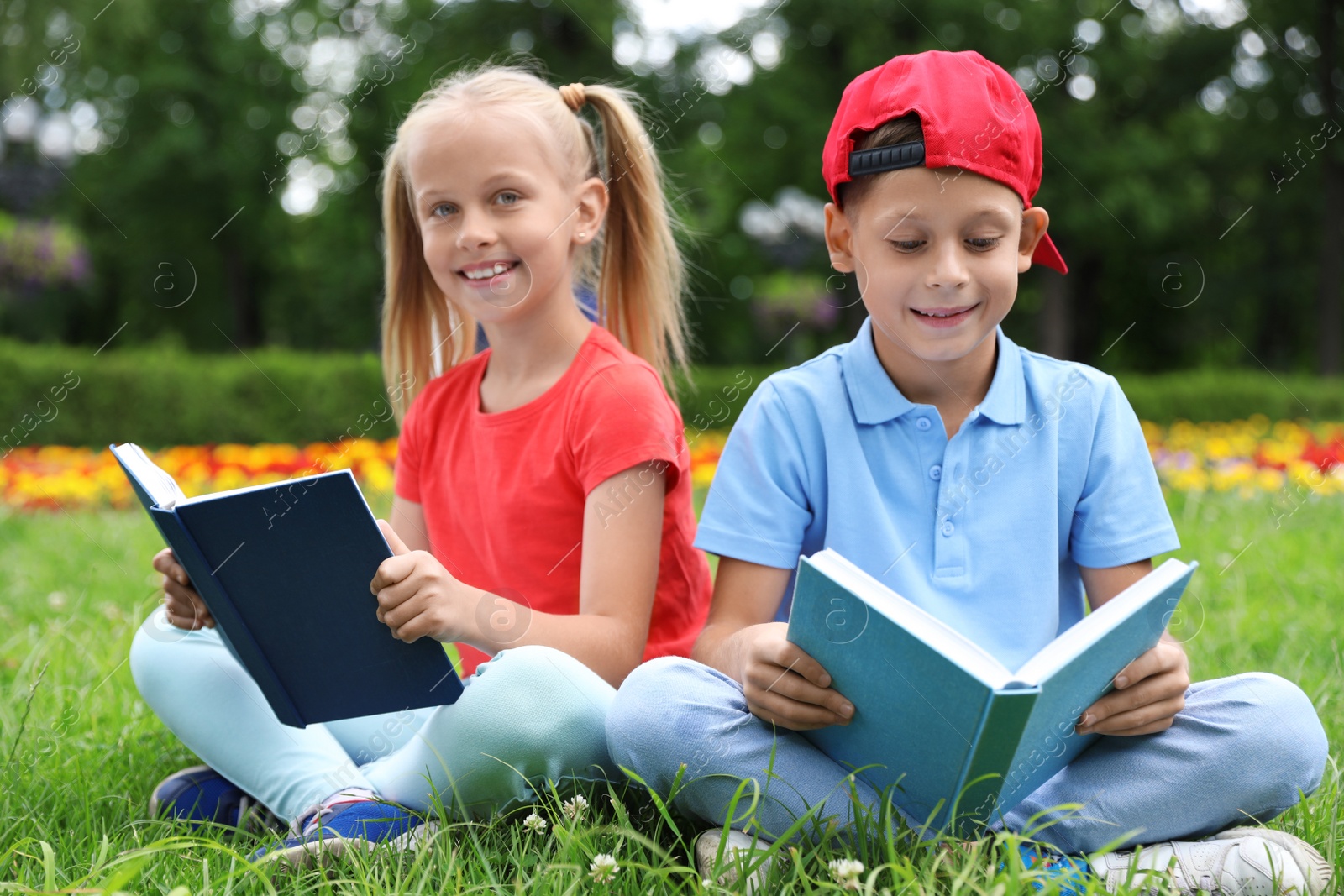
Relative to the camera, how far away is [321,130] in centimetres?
1628

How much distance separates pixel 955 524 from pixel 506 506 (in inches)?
26.7

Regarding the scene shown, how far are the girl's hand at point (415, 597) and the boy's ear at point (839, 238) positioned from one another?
0.69 m

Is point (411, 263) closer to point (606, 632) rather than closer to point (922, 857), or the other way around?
point (606, 632)

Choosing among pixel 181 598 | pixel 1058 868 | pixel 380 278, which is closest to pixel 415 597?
pixel 181 598

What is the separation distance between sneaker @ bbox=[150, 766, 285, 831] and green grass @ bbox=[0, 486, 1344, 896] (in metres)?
0.04

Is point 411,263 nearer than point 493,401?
No

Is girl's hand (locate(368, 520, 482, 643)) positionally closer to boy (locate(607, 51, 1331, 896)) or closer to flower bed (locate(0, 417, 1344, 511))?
boy (locate(607, 51, 1331, 896))

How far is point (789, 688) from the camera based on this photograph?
4.13 feet

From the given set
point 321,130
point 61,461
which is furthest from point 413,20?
point 61,461

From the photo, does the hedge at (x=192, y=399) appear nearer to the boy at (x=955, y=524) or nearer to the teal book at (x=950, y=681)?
the boy at (x=955, y=524)

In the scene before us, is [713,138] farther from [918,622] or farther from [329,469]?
[918,622]

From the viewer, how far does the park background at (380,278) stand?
2027mm

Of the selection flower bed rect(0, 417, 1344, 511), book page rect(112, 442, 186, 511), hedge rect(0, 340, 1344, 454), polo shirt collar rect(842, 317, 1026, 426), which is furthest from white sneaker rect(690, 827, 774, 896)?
hedge rect(0, 340, 1344, 454)

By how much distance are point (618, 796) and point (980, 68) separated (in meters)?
1.09
